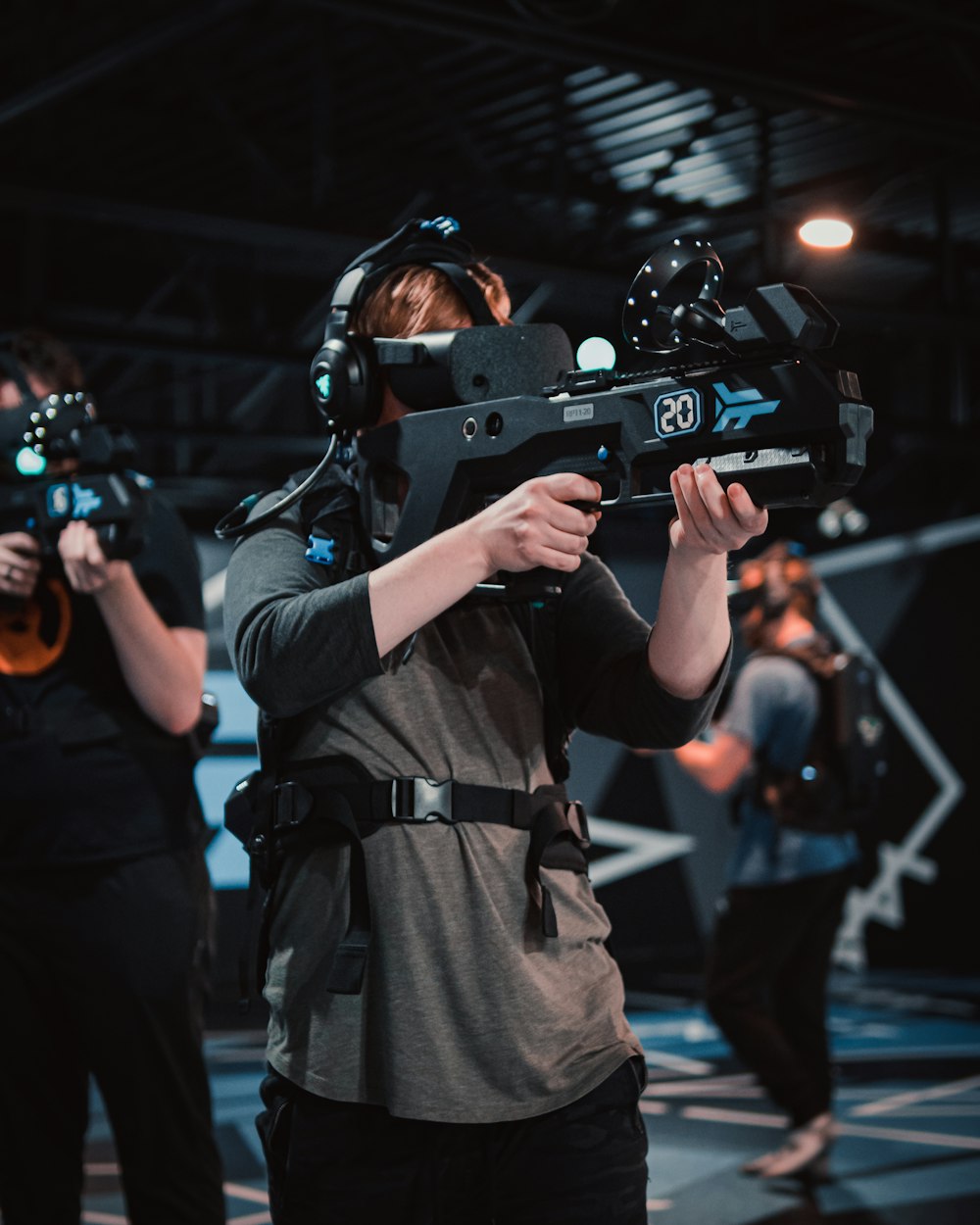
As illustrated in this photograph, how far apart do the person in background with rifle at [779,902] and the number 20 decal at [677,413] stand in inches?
117

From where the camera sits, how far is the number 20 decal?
1432mm

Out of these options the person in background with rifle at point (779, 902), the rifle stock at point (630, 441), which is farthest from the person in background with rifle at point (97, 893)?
the person in background with rifle at point (779, 902)

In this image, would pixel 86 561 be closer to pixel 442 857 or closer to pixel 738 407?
pixel 442 857

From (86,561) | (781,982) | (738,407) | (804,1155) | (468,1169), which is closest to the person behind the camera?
(738,407)

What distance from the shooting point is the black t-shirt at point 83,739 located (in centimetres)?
→ 236

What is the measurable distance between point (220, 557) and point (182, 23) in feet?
17.0

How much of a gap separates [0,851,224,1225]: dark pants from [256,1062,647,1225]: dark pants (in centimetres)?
80

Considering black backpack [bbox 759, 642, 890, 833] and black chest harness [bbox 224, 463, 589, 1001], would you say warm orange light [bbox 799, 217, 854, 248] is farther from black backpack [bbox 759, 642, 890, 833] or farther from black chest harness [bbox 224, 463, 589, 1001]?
black chest harness [bbox 224, 463, 589, 1001]

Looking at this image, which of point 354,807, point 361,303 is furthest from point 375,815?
point 361,303

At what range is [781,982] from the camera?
15.1 feet

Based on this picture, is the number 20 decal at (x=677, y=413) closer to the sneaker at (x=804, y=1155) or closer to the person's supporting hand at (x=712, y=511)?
the person's supporting hand at (x=712, y=511)

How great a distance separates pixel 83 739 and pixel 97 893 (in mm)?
255

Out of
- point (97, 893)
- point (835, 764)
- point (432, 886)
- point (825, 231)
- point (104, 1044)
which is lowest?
point (104, 1044)

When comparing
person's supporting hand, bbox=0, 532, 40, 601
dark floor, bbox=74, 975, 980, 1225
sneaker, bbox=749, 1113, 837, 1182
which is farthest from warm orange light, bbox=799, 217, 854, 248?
person's supporting hand, bbox=0, 532, 40, 601
